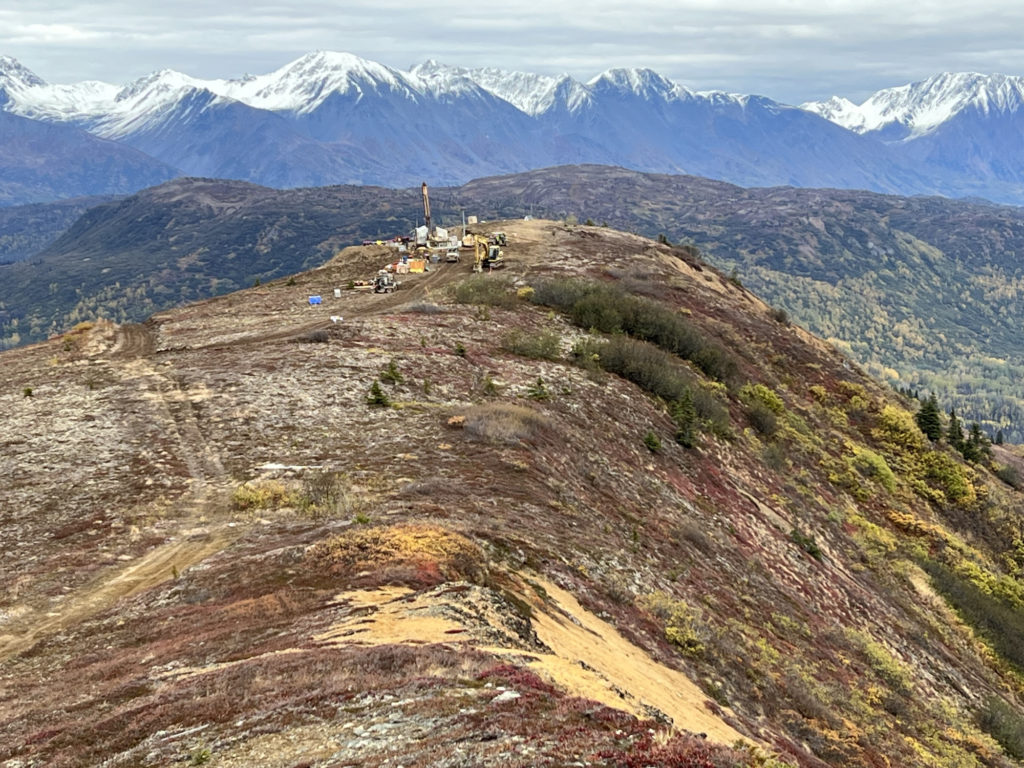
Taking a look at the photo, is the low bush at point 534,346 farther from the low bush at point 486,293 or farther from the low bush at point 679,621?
the low bush at point 679,621

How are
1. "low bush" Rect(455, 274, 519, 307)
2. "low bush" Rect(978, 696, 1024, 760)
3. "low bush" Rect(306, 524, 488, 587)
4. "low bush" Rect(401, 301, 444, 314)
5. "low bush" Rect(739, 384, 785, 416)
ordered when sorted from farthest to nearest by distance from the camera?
1. "low bush" Rect(455, 274, 519, 307)
2. "low bush" Rect(401, 301, 444, 314)
3. "low bush" Rect(739, 384, 785, 416)
4. "low bush" Rect(978, 696, 1024, 760)
5. "low bush" Rect(306, 524, 488, 587)

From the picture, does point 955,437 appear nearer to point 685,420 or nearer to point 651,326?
point 651,326

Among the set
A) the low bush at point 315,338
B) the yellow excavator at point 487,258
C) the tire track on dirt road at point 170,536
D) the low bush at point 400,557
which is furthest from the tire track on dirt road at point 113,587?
the yellow excavator at point 487,258

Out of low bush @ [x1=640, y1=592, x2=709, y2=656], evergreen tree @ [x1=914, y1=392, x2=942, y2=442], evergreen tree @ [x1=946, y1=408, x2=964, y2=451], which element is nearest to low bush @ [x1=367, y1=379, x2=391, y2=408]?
low bush @ [x1=640, y1=592, x2=709, y2=656]

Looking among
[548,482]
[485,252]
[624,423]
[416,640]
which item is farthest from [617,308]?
[416,640]

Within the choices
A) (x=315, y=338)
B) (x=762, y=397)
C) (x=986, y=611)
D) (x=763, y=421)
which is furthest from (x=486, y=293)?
(x=986, y=611)

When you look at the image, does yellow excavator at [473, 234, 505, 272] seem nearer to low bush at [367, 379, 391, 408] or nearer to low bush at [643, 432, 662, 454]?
low bush at [643, 432, 662, 454]
